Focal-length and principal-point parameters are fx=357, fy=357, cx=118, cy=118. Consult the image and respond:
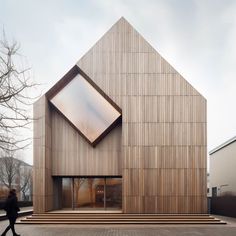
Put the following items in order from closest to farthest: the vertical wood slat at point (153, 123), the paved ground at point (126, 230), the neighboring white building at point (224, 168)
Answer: the paved ground at point (126, 230) → the vertical wood slat at point (153, 123) → the neighboring white building at point (224, 168)

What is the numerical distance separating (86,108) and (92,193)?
16.9 ft

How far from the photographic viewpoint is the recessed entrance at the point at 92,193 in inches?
822

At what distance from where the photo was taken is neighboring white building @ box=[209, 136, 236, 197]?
27.4 m

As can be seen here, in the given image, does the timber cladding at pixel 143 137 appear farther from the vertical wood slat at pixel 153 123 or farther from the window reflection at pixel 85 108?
the window reflection at pixel 85 108

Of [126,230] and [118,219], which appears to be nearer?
[126,230]

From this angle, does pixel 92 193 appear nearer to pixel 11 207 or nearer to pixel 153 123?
pixel 153 123

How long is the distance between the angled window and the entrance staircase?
13.5 ft

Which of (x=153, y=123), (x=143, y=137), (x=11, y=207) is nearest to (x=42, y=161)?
(x=143, y=137)

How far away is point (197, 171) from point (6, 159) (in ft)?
85.0

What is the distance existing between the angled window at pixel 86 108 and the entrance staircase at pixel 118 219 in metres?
4.11

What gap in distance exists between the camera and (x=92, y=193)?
830 inches

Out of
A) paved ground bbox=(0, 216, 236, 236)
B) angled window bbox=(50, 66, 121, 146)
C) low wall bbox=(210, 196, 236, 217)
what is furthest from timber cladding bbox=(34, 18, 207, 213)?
low wall bbox=(210, 196, 236, 217)

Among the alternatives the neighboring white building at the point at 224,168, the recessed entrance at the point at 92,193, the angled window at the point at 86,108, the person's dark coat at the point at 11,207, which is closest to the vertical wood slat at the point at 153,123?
the angled window at the point at 86,108

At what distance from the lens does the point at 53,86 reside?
19.6 m
